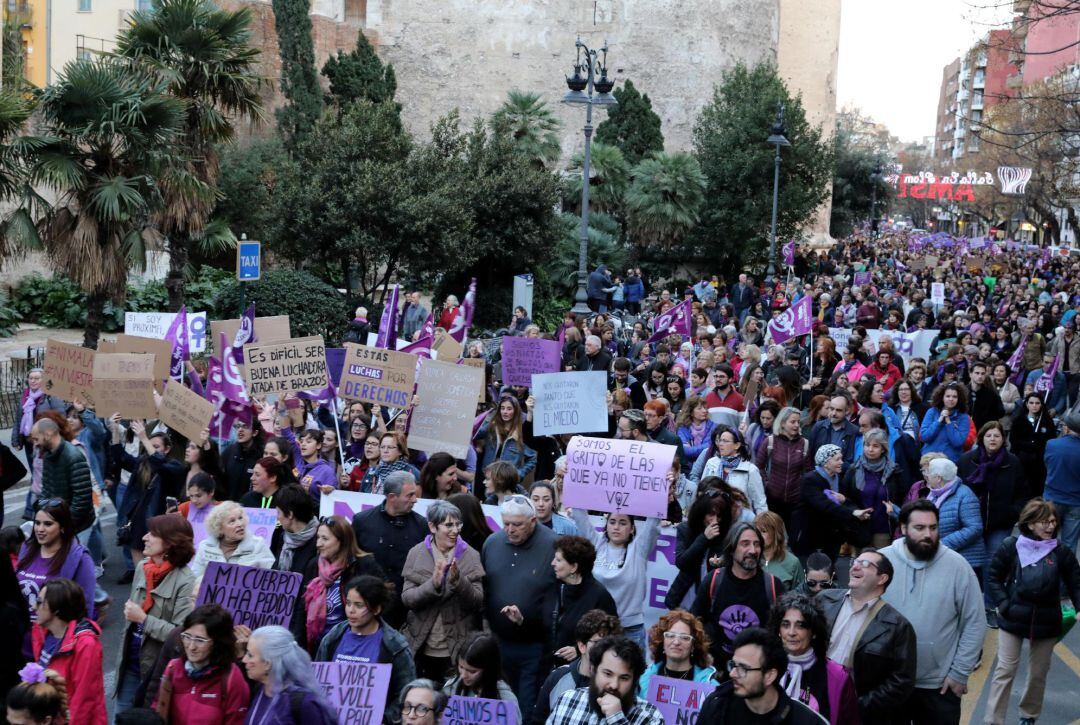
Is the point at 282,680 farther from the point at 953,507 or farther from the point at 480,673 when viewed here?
the point at 953,507

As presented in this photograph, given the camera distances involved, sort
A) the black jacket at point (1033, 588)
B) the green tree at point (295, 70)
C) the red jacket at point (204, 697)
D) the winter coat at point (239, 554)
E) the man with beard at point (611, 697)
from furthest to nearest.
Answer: the green tree at point (295, 70), the black jacket at point (1033, 588), the winter coat at point (239, 554), the red jacket at point (204, 697), the man with beard at point (611, 697)

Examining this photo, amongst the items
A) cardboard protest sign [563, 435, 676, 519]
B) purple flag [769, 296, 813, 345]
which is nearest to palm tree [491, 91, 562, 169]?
purple flag [769, 296, 813, 345]

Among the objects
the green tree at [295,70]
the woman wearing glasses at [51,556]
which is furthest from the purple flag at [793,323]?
the green tree at [295,70]

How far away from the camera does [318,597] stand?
648cm

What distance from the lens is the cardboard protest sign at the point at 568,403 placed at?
10.6 m

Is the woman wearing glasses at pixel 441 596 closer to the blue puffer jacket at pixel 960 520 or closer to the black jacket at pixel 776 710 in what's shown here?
the black jacket at pixel 776 710

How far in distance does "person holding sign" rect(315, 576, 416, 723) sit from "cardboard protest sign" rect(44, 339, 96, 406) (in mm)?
5599

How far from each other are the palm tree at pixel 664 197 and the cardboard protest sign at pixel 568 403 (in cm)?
2700

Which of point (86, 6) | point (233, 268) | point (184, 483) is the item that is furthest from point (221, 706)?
point (86, 6)

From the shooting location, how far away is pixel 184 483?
31.2 feet

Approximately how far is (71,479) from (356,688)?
4340mm

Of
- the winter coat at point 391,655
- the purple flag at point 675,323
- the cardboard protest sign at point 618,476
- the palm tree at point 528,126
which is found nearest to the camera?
the winter coat at point 391,655

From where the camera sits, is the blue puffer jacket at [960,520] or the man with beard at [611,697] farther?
the blue puffer jacket at [960,520]

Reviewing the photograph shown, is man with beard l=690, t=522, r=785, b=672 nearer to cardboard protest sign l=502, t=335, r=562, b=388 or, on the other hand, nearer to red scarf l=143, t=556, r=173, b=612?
red scarf l=143, t=556, r=173, b=612
